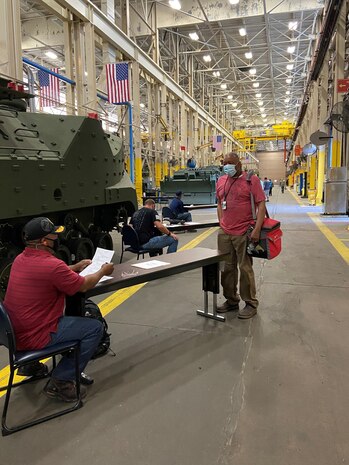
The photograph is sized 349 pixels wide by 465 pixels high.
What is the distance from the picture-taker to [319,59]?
18719 millimetres

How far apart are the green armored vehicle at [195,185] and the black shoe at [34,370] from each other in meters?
15.4

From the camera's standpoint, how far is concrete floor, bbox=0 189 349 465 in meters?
2.34

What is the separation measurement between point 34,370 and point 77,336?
0.74 m

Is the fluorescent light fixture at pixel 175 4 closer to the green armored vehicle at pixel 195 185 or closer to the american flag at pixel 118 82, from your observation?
the american flag at pixel 118 82

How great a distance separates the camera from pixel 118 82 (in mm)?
13656

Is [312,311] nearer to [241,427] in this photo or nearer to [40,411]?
[241,427]

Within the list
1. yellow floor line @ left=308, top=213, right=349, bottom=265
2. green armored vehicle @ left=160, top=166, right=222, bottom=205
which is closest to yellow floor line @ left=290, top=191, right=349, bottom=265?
yellow floor line @ left=308, top=213, right=349, bottom=265

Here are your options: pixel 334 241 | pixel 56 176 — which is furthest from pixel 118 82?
pixel 56 176

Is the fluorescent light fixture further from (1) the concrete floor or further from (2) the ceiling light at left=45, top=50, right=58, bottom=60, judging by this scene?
(1) the concrete floor

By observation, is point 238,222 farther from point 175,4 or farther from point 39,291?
point 175,4

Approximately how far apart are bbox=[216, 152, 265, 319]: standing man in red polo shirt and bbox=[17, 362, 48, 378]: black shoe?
84.9 inches

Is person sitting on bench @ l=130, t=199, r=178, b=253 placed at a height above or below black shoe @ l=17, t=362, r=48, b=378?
above

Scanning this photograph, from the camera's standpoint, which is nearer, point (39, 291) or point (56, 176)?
point (39, 291)

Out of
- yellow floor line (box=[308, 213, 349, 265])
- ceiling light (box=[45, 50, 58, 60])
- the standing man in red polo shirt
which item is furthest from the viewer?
ceiling light (box=[45, 50, 58, 60])
